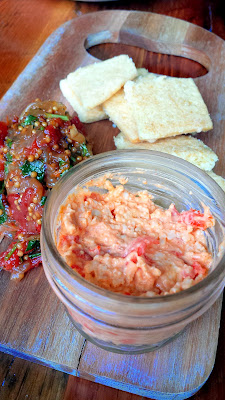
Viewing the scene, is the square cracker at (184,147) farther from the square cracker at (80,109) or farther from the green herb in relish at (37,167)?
the green herb in relish at (37,167)

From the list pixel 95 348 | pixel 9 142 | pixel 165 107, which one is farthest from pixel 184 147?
pixel 95 348

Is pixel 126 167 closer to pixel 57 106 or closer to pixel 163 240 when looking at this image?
pixel 163 240

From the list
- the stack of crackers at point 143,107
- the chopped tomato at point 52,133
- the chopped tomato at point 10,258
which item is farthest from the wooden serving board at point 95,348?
the chopped tomato at point 52,133

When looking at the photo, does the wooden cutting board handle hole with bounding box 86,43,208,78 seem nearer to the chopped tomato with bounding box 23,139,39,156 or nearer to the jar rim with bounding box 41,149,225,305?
the chopped tomato with bounding box 23,139,39,156

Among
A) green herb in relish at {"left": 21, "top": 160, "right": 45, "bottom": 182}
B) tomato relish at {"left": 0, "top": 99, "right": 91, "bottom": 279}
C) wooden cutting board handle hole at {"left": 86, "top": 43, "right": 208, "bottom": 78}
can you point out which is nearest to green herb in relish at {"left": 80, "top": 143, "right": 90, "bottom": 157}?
tomato relish at {"left": 0, "top": 99, "right": 91, "bottom": 279}

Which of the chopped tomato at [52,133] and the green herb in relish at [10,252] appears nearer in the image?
the green herb in relish at [10,252]

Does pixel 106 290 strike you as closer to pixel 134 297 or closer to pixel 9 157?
pixel 134 297

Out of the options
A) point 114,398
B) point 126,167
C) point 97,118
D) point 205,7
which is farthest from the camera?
point 205,7

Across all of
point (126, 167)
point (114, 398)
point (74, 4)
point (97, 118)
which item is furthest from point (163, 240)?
point (74, 4)
